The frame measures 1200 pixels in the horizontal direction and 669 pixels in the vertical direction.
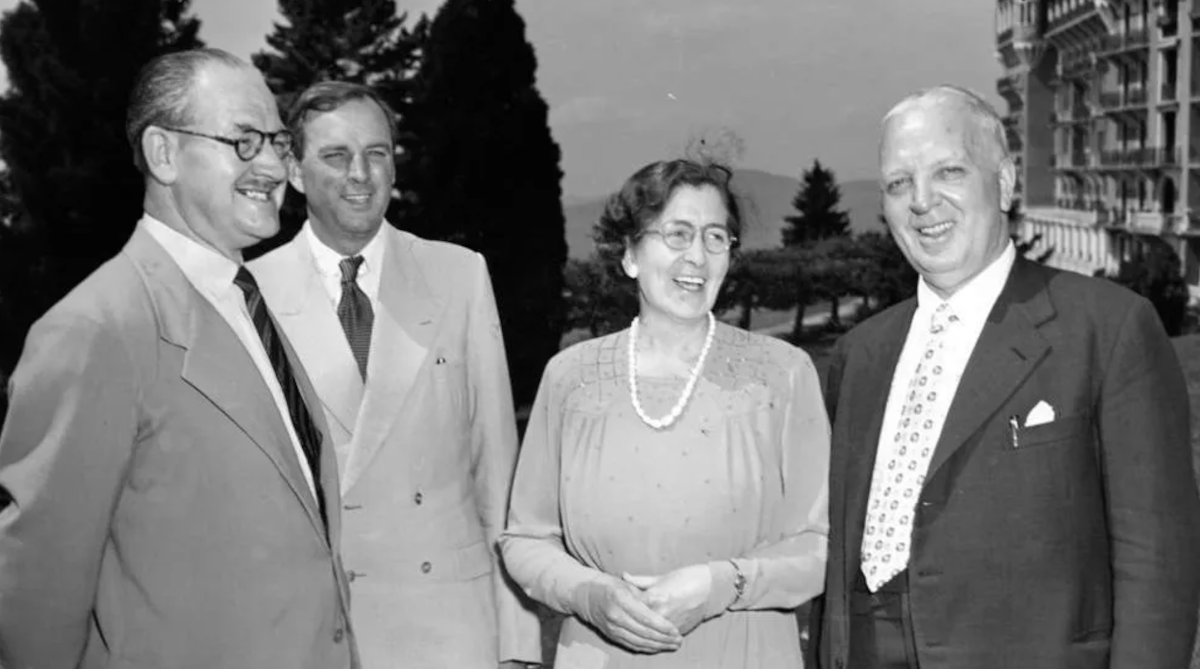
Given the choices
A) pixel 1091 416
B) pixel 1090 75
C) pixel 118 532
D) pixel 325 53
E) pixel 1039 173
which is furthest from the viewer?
pixel 1039 173

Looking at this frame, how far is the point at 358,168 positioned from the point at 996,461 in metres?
2.32

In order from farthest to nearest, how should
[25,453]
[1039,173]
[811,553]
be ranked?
[1039,173], [811,553], [25,453]

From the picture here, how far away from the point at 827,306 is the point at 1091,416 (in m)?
40.4

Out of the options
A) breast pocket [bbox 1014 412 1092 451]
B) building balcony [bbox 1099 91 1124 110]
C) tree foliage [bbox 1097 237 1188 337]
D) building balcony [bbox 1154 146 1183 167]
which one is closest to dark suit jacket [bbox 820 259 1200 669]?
breast pocket [bbox 1014 412 1092 451]

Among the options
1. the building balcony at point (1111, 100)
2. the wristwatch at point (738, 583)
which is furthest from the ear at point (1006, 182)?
the building balcony at point (1111, 100)

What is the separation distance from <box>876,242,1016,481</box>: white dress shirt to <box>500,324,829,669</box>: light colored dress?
250mm

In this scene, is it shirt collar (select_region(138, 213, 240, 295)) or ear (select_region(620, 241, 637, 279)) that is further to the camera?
ear (select_region(620, 241, 637, 279))

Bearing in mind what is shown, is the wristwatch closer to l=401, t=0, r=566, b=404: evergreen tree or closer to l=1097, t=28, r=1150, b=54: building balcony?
l=401, t=0, r=566, b=404: evergreen tree

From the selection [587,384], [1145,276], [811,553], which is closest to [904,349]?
[811,553]

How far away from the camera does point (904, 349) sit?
3656 millimetres

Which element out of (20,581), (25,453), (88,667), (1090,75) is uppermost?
(1090,75)

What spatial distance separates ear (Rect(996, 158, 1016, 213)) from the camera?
3.52 metres

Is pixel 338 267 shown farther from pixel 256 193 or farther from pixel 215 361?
pixel 215 361

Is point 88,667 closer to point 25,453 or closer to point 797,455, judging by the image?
point 25,453
